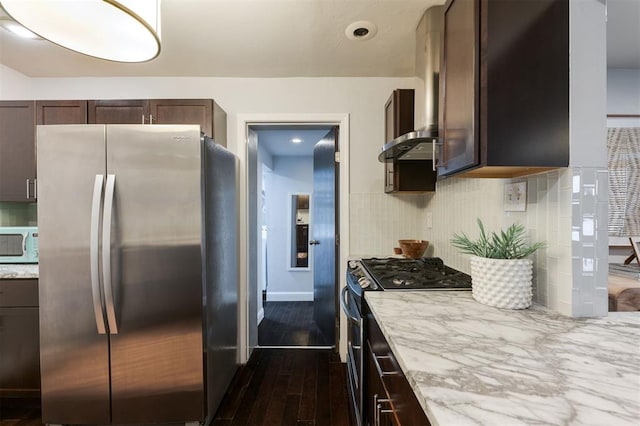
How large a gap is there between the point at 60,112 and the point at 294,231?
2907 mm

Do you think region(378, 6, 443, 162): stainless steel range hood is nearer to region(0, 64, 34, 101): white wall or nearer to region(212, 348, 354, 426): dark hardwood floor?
region(212, 348, 354, 426): dark hardwood floor

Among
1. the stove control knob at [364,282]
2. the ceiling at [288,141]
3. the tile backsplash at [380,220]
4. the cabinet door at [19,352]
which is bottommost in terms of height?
the cabinet door at [19,352]

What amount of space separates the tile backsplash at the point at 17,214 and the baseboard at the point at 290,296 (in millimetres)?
2818

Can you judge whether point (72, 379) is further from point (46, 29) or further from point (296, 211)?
point (296, 211)

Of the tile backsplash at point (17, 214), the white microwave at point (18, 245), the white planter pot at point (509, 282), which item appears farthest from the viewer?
the tile backsplash at point (17, 214)

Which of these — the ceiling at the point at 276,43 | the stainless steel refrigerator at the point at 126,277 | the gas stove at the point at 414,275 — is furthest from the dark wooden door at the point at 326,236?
the stainless steel refrigerator at the point at 126,277

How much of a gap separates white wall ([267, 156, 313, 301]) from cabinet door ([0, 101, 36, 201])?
265 cm

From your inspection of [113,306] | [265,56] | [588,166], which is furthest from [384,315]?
[265,56]

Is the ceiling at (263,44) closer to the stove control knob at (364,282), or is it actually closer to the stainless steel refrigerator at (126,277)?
the stainless steel refrigerator at (126,277)

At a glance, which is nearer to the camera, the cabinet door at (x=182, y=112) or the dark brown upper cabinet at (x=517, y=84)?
the dark brown upper cabinet at (x=517, y=84)

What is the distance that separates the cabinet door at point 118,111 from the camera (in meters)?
2.17

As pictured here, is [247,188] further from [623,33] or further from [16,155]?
[623,33]

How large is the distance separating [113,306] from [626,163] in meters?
2.92

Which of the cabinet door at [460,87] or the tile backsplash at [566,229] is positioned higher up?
the cabinet door at [460,87]
